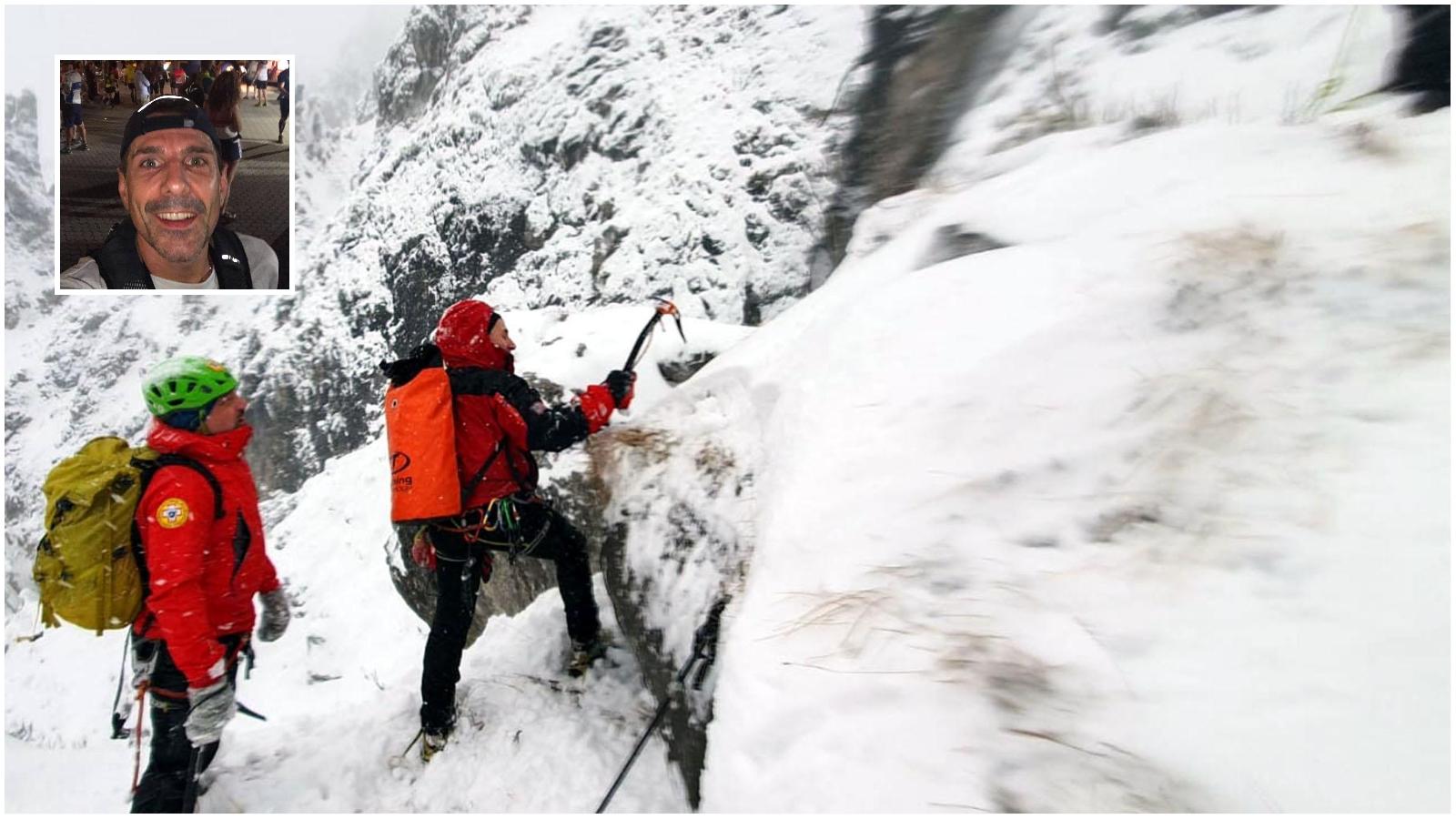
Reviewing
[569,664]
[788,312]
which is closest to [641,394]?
[788,312]

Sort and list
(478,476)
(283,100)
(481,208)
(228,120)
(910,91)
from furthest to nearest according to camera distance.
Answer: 1. (481,208)
2. (283,100)
3. (228,120)
4. (910,91)
5. (478,476)

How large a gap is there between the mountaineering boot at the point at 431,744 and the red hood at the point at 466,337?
1.63 m

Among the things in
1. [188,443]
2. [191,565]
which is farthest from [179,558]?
[188,443]

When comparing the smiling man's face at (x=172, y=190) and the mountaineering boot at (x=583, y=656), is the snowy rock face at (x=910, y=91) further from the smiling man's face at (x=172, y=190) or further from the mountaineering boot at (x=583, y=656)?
the smiling man's face at (x=172, y=190)

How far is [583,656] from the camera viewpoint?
3.25 meters

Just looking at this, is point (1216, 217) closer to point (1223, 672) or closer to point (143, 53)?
point (1223, 672)

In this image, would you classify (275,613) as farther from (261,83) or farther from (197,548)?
(261,83)

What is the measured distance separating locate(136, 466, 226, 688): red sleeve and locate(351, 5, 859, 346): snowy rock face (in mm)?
5109

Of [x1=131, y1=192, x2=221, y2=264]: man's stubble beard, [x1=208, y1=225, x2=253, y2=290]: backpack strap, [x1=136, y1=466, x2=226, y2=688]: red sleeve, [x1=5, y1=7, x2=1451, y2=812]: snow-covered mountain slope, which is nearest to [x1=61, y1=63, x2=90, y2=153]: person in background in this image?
[x1=131, y1=192, x2=221, y2=264]: man's stubble beard

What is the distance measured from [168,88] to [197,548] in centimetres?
534

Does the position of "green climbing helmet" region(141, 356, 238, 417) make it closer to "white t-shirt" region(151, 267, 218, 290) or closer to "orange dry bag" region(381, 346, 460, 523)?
"orange dry bag" region(381, 346, 460, 523)

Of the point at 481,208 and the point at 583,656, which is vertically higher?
the point at 481,208

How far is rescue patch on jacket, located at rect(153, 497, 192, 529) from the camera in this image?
2.18 meters

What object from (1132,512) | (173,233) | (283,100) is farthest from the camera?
(283,100)
